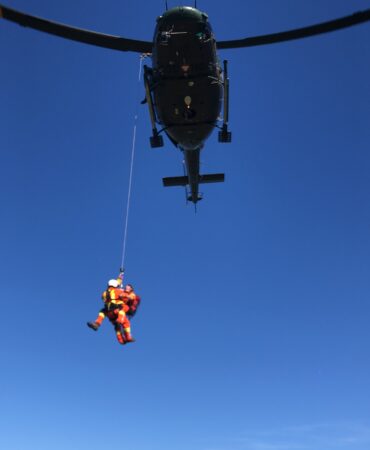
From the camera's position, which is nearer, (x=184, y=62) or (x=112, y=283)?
(x=112, y=283)

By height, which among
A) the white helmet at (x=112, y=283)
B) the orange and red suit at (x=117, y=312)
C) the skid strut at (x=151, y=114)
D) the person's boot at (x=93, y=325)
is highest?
the skid strut at (x=151, y=114)

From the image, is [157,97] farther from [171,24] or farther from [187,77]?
[171,24]

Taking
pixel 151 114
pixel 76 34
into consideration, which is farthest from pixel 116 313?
pixel 76 34

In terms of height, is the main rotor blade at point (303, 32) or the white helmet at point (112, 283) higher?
the main rotor blade at point (303, 32)

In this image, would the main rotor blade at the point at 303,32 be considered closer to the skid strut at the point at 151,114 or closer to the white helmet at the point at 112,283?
the skid strut at the point at 151,114

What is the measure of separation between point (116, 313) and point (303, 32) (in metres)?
8.94

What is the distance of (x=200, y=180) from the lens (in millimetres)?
17953

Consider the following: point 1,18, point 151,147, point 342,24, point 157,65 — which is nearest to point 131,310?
point 151,147

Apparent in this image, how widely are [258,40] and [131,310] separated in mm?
8249

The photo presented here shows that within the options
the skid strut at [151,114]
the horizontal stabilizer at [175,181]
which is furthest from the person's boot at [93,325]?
the horizontal stabilizer at [175,181]

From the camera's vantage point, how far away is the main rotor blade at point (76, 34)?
12391 millimetres

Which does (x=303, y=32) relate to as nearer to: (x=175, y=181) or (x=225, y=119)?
(x=225, y=119)

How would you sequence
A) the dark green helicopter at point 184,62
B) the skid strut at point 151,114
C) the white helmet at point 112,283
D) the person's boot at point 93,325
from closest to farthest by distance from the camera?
the person's boot at point 93,325 < the white helmet at point 112,283 < the dark green helicopter at point 184,62 < the skid strut at point 151,114

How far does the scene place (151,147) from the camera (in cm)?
1534
